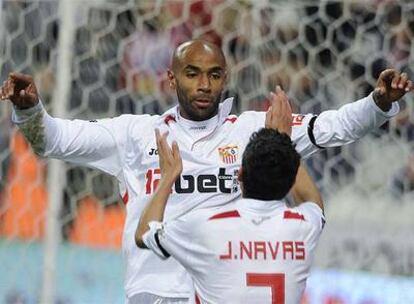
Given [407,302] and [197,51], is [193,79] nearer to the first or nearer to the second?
[197,51]

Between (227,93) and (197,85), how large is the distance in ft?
7.28

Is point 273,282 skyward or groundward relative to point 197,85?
groundward

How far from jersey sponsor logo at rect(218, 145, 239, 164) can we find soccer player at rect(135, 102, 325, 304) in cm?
58

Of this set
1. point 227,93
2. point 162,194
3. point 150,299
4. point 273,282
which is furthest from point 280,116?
point 227,93

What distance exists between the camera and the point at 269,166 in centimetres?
332

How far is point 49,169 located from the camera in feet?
19.2

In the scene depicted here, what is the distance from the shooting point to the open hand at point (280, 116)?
3707 mm

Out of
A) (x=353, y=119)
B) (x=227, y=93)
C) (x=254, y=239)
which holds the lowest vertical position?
(x=254, y=239)

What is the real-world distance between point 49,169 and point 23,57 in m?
0.66

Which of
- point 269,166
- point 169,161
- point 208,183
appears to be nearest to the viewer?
point 269,166

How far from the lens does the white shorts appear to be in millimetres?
3973

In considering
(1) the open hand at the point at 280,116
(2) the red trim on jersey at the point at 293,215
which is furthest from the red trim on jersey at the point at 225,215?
(1) the open hand at the point at 280,116

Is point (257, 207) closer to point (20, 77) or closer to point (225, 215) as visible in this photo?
point (225, 215)

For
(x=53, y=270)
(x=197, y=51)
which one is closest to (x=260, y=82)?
(x=53, y=270)
